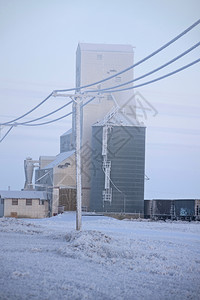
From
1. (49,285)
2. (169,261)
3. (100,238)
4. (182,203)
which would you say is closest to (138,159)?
(182,203)

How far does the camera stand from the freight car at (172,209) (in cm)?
3931

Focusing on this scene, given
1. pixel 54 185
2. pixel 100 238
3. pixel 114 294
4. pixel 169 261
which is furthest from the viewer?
pixel 54 185

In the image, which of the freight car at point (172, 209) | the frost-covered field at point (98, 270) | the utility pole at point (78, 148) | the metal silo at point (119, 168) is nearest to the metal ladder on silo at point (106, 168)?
the metal silo at point (119, 168)

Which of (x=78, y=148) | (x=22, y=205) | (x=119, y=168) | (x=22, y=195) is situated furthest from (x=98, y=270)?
(x=22, y=195)

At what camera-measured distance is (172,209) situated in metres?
42.2

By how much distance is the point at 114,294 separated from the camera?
30.0 ft

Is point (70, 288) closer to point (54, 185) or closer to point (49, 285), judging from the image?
point (49, 285)

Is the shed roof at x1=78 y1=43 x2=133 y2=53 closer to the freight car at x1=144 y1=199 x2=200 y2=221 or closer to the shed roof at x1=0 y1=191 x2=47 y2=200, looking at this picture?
the shed roof at x1=0 y1=191 x2=47 y2=200

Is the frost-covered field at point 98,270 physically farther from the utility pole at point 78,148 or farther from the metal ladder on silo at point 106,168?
the metal ladder on silo at point 106,168

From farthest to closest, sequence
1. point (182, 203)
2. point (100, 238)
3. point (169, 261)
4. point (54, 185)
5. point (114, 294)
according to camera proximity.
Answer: point (54, 185)
point (182, 203)
point (100, 238)
point (169, 261)
point (114, 294)

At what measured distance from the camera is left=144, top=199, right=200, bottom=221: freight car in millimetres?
39312

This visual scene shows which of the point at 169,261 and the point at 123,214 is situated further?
the point at 123,214

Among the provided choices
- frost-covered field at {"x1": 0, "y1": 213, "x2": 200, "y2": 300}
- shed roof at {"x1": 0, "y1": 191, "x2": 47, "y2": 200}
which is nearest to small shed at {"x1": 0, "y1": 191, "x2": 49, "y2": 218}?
shed roof at {"x1": 0, "y1": 191, "x2": 47, "y2": 200}

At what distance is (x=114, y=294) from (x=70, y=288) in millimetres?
887
